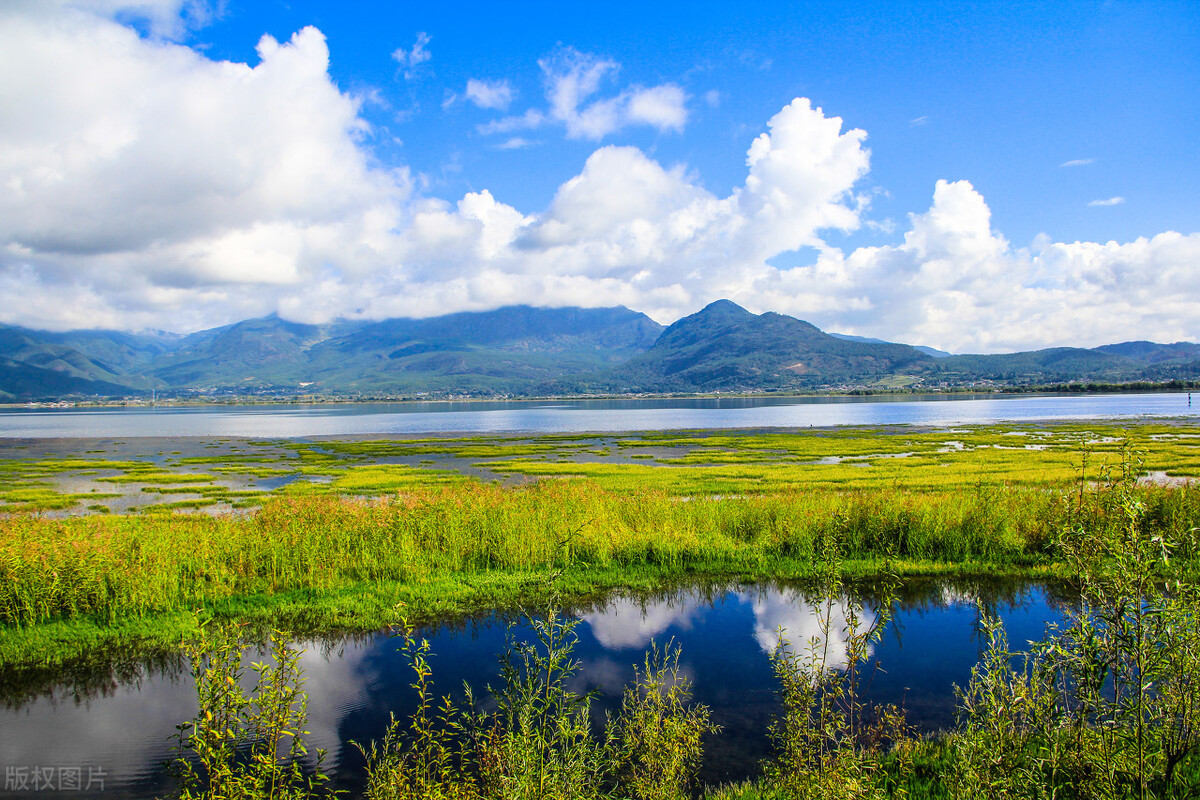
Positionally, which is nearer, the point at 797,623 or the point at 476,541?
the point at 797,623

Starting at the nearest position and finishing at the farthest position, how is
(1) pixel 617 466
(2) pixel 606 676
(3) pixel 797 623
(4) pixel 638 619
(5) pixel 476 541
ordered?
1. (2) pixel 606 676
2. (3) pixel 797 623
3. (4) pixel 638 619
4. (5) pixel 476 541
5. (1) pixel 617 466

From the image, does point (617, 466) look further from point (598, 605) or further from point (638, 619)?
point (638, 619)

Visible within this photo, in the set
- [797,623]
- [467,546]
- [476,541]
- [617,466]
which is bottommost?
[617,466]

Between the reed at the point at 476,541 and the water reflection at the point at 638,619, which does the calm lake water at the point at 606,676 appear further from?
the reed at the point at 476,541

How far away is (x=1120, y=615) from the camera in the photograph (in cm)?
530

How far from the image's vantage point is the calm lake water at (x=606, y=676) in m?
10.3

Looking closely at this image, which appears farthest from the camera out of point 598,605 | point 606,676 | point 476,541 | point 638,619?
point 476,541

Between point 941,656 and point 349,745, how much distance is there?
500 inches

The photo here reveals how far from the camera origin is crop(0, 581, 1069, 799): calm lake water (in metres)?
10.3

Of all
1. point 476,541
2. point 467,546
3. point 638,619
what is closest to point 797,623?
point 638,619

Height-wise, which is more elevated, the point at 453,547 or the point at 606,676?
the point at 453,547

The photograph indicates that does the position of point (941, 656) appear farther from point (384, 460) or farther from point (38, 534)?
point (384, 460)

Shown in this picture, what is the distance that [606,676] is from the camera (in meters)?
12.8

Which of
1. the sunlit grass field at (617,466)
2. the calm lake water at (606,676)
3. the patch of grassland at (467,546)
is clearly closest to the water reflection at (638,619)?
the calm lake water at (606,676)
